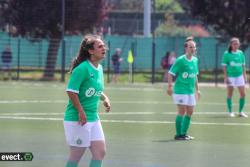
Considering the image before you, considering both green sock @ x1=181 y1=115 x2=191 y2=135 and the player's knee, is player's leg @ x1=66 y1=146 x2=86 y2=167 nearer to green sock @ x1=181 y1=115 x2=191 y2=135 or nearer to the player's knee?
the player's knee

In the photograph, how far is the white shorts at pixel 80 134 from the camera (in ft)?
30.9

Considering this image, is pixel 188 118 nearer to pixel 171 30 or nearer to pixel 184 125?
pixel 184 125

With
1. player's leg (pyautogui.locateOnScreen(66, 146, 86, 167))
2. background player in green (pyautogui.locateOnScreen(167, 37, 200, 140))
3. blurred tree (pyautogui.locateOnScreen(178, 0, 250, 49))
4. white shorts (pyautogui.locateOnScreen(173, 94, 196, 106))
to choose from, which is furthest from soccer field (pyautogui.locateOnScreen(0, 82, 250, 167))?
blurred tree (pyautogui.locateOnScreen(178, 0, 250, 49))

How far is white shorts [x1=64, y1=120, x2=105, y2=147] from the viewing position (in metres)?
9.41

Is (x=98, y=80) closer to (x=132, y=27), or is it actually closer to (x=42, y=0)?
(x=42, y=0)

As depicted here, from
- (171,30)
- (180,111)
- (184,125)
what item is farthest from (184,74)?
(171,30)

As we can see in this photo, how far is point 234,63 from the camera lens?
2134 cm

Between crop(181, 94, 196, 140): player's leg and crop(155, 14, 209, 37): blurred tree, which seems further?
crop(155, 14, 209, 37): blurred tree

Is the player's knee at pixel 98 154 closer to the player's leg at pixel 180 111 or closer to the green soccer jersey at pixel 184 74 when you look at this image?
the player's leg at pixel 180 111

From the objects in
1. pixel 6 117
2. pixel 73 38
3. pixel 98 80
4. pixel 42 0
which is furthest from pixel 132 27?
pixel 98 80

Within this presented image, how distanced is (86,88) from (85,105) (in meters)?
0.20

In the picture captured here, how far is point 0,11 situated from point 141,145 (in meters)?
30.6

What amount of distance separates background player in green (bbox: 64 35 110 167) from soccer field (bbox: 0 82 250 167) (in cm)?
244

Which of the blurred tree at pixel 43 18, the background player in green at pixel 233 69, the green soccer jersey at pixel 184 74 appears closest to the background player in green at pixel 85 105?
the green soccer jersey at pixel 184 74
